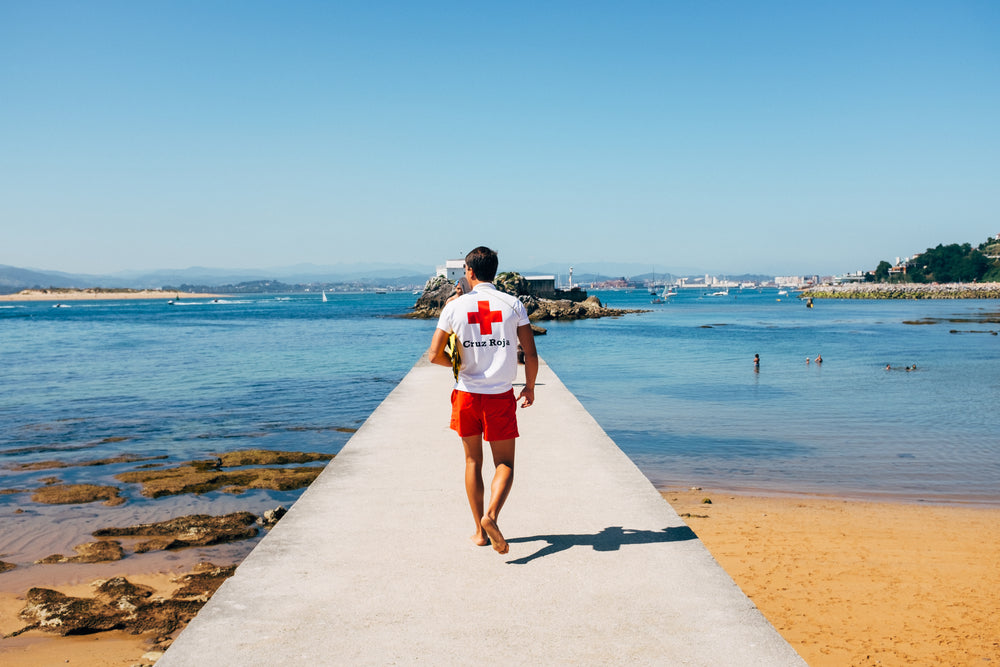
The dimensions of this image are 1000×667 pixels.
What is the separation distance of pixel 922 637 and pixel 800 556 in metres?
1.91

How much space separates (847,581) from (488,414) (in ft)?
15.8

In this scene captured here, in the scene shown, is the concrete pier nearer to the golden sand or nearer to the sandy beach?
the sandy beach

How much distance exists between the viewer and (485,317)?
449 centimetres

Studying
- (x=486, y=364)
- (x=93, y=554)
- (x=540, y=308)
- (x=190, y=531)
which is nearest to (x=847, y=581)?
(x=486, y=364)

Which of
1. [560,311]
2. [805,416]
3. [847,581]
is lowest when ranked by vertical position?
[805,416]

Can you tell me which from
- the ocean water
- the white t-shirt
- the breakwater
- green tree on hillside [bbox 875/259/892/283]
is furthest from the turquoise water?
green tree on hillside [bbox 875/259/892/283]

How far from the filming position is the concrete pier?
3414 millimetres

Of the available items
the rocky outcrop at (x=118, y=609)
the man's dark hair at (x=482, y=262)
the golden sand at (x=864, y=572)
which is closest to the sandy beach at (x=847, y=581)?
the golden sand at (x=864, y=572)

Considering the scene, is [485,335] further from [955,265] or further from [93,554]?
[955,265]

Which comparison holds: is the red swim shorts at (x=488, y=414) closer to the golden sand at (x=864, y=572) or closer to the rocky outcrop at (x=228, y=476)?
the golden sand at (x=864, y=572)

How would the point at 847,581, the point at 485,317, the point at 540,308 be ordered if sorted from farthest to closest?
the point at 540,308 < the point at 847,581 < the point at 485,317

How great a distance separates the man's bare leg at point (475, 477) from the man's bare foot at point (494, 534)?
0.11 m

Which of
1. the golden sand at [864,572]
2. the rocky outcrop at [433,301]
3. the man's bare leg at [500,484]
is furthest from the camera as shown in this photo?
the rocky outcrop at [433,301]

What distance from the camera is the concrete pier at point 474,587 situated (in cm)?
341
